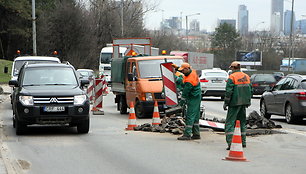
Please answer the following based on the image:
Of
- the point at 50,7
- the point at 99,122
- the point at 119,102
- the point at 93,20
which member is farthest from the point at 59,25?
the point at 99,122

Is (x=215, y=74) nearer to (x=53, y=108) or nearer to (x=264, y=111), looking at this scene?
(x=264, y=111)

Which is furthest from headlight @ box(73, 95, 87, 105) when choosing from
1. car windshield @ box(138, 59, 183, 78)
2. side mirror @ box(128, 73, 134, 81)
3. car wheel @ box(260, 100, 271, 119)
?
car wheel @ box(260, 100, 271, 119)

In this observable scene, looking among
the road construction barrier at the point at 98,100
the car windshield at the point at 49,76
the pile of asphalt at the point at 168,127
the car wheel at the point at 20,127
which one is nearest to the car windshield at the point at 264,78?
the road construction barrier at the point at 98,100

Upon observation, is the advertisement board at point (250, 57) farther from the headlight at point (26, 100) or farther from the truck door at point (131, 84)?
the headlight at point (26, 100)

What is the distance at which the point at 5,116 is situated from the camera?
68.7 feet

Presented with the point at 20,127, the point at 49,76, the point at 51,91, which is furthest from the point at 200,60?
the point at 20,127

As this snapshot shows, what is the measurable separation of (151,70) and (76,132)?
6.08 meters

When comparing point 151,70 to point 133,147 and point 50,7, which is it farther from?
point 50,7

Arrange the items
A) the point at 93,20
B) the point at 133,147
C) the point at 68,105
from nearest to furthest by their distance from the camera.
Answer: the point at 133,147
the point at 68,105
the point at 93,20

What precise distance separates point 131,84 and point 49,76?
19.4ft

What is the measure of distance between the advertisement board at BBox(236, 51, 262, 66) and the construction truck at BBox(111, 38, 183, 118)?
102 m

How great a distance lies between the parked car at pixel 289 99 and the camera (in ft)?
60.4

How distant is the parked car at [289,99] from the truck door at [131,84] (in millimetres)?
4438

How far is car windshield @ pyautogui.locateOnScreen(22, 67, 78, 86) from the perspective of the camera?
51.1 ft
